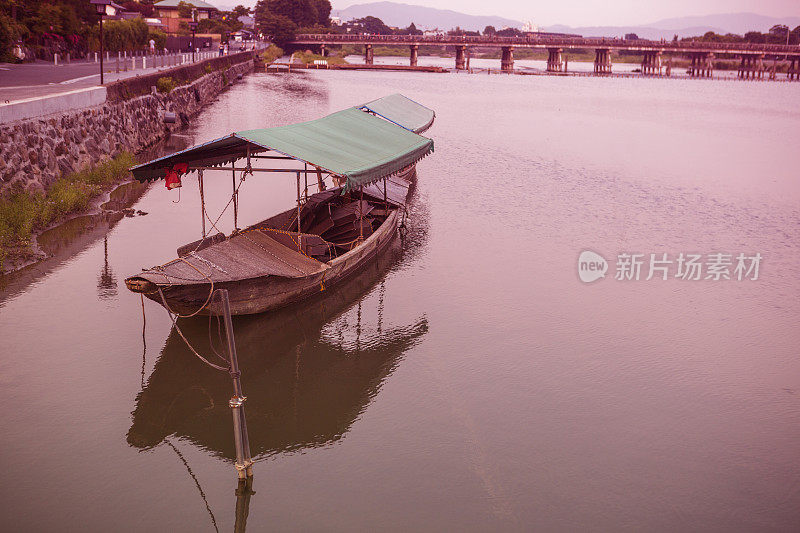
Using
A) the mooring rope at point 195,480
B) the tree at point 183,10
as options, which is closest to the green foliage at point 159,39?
the tree at point 183,10

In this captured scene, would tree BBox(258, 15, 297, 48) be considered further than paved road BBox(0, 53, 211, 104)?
Yes

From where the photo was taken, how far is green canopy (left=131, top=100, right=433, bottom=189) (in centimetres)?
1501

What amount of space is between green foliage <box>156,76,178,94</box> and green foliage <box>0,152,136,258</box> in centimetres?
1397

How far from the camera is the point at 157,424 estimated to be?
11.3 m

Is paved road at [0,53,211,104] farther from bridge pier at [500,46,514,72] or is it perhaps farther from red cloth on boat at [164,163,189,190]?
bridge pier at [500,46,514,72]

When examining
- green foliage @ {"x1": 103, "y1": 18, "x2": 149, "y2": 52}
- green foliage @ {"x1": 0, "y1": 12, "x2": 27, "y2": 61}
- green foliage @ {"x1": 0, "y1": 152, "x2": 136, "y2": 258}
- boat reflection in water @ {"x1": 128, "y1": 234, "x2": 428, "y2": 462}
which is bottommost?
boat reflection in water @ {"x1": 128, "y1": 234, "x2": 428, "y2": 462}

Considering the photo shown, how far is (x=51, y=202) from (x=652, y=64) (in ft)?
448

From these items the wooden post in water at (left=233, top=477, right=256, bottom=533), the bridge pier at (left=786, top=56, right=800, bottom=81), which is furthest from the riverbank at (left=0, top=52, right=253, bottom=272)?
the bridge pier at (left=786, top=56, right=800, bottom=81)

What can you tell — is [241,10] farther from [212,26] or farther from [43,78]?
[43,78]

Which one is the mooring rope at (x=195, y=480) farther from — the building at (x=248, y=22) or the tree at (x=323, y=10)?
the tree at (x=323, y=10)

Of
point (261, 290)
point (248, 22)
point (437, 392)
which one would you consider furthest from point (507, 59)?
point (437, 392)

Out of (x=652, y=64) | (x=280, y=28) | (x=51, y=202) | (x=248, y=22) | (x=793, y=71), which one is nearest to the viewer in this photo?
(x=51, y=202)

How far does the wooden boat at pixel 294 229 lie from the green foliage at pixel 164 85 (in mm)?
21656

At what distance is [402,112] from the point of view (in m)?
29.3
